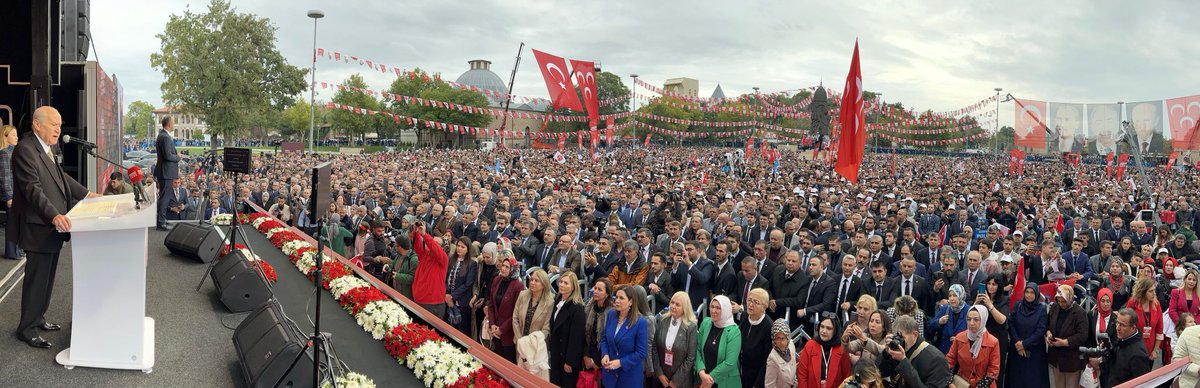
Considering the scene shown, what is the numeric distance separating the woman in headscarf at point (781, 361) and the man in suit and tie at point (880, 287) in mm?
2446

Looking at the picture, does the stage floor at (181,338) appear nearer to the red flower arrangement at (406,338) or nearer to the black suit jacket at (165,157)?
the red flower arrangement at (406,338)

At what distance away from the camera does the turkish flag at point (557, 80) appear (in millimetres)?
20103

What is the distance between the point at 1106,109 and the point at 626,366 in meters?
29.3

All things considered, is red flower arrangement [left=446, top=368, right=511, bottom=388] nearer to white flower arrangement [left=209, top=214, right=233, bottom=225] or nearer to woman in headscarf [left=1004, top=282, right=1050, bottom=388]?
woman in headscarf [left=1004, top=282, right=1050, bottom=388]

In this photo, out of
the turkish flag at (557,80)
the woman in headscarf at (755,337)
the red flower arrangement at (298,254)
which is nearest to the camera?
the woman in headscarf at (755,337)

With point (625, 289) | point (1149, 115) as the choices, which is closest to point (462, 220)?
point (625, 289)

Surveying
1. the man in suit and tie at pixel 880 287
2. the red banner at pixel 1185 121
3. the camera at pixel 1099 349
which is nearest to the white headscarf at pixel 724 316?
the man in suit and tie at pixel 880 287

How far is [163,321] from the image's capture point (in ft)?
20.3

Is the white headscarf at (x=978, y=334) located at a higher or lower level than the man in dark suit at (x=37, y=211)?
lower

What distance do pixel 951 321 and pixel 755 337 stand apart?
85.3 inches

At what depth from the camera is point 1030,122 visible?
3169 cm

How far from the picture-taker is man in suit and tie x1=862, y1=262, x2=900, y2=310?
26.3 feet

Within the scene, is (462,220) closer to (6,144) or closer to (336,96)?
(6,144)

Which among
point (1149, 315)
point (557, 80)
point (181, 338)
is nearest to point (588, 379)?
point (181, 338)
